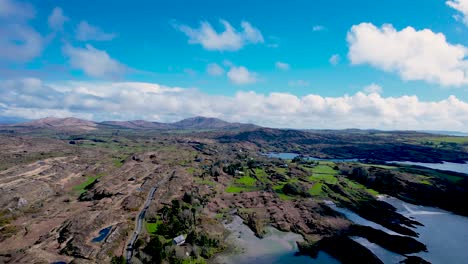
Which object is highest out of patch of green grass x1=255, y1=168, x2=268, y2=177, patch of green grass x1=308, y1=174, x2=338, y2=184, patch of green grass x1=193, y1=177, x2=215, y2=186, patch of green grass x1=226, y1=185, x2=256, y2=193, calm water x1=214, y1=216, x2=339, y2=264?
patch of green grass x1=308, y1=174, x2=338, y2=184

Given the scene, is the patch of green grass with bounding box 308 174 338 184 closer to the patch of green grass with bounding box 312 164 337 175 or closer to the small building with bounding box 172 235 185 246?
the patch of green grass with bounding box 312 164 337 175

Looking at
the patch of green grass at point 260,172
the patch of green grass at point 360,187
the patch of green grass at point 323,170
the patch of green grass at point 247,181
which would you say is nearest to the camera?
the patch of green grass at point 360,187

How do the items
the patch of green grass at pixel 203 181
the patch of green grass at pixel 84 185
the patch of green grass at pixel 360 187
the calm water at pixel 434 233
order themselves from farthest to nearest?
the patch of green grass at pixel 203 181 → the patch of green grass at pixel 360 187 → the patch of green grass at pixel 84 185 → the calm water at pixel 434 233

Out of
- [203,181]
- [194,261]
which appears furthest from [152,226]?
[203,181]

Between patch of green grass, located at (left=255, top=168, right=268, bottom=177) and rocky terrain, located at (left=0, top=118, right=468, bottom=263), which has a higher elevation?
patch of green grass, located at (left=255, top=168, right=268, bottom=177)

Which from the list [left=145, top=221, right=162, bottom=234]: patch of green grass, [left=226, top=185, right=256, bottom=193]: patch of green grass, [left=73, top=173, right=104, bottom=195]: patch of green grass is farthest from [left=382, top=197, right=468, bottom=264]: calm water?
[left=73, top=173, right=104, bottom=195]: patch of green grass

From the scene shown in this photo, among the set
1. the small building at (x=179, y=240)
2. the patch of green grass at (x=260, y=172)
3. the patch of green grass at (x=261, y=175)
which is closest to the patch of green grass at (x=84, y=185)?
the small building at (x=179, y=240)

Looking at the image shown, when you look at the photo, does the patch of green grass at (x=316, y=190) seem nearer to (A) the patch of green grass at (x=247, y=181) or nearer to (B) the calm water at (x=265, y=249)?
(A) the patch of green grass at (x=247, y=181)

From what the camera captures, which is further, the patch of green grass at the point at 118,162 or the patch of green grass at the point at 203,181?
the patch of green grass at the point at 118,162

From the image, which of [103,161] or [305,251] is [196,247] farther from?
[103,161]

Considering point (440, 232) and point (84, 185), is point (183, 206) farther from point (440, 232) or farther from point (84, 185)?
point (440, 232)
